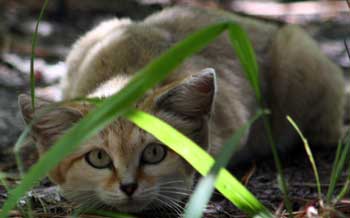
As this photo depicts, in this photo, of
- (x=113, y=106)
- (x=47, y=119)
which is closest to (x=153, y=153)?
(x=47, y=119)

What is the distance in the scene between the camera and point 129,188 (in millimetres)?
2639

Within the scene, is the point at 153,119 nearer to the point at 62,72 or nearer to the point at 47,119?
the point at 47,119

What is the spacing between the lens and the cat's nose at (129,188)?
2639mm

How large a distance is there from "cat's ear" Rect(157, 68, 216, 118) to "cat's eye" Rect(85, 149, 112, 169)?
1.11 ft

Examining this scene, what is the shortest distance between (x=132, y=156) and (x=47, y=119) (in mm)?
488

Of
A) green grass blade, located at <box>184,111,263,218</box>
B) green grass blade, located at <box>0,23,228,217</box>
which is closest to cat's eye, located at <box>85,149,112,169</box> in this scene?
green grass blade, located at <box>0,23,228,217</box>

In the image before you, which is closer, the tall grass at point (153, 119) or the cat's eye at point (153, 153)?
the tall grass at point (153, 119)

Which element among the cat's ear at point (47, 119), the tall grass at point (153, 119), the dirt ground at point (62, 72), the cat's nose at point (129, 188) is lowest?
the dirt ground at point (62, 72)

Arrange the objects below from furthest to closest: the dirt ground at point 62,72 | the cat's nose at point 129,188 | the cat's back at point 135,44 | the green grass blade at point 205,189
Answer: the cat's back at point 135,44 < the dirt ground at point 62,72 < the cat's nose at point 129,188 < the green grass blade at point 205,189

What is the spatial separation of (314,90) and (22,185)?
113 inches

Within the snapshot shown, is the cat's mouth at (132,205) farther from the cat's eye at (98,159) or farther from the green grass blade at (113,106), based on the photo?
the green grass blade at (113,106)

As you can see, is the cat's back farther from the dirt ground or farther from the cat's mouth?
the cat's mouth

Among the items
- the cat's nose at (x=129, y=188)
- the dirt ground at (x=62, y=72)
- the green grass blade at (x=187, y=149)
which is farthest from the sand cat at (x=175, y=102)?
the green grass blade at (x=187, y=149)

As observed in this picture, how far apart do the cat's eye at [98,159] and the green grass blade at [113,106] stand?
0.79m
